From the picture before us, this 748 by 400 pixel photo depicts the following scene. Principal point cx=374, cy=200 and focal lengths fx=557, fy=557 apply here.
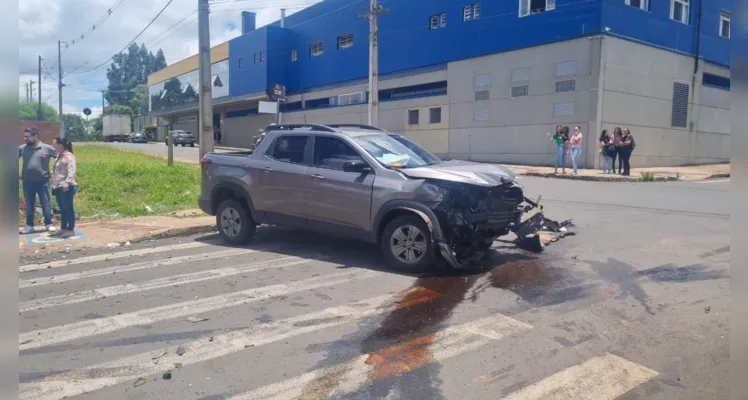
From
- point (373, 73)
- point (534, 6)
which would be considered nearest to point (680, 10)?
point (534, 6)

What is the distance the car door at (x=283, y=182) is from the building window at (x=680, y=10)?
2447 cm

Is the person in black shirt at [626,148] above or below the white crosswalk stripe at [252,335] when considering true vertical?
above

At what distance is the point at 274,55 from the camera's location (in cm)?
4356

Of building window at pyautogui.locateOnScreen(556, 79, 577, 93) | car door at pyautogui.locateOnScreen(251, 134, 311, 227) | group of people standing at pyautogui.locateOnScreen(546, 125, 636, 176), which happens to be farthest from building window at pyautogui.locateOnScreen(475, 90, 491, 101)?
car door at pyautogui.locateOnScreen(251, 134, 311, 227)

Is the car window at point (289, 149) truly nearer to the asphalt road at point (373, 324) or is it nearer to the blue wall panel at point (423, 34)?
the asphalt road at point (373, 324)

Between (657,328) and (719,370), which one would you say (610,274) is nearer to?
(657,328)

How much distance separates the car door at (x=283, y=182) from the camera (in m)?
7.92

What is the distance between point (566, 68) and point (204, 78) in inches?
614

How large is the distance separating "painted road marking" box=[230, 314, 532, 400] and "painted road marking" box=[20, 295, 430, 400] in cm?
78

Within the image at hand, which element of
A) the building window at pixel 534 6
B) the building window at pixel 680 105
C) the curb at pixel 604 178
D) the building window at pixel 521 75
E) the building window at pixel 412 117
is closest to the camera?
the curb at pixel 604 178

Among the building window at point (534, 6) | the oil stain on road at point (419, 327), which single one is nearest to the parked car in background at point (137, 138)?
the building window at point (534, 6)

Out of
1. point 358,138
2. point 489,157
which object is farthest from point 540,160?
point 358,138

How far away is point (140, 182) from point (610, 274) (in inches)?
480

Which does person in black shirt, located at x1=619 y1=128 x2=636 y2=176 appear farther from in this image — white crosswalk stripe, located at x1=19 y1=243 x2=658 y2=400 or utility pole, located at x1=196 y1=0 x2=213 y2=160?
white crosswalk stripe, located at x1=19 y1=243 x2=658 y2=400
